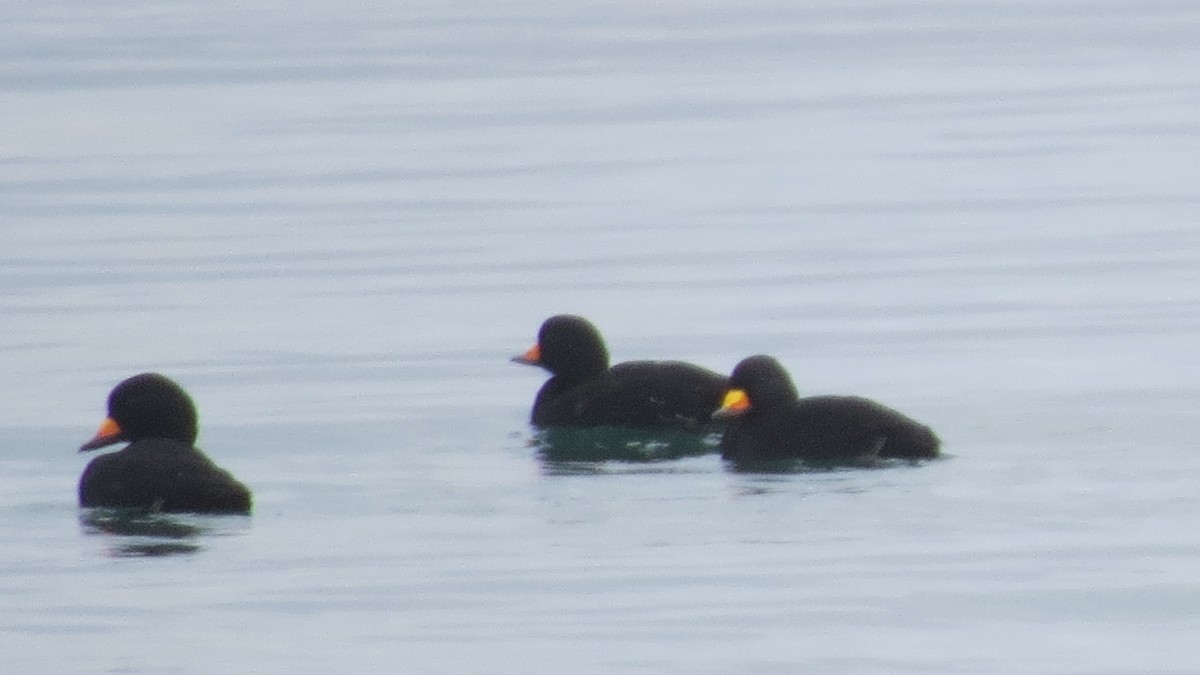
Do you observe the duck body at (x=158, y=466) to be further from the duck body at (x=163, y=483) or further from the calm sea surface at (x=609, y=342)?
the calm sea surface at (x=609, y=342)

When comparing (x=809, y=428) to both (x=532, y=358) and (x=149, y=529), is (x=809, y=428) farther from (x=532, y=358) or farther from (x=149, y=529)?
(x=149, y=529)

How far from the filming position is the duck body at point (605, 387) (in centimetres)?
1547

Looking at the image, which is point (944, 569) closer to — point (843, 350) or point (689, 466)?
point (689, 466)

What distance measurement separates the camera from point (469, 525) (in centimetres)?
1283

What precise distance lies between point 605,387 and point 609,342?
2.69 m

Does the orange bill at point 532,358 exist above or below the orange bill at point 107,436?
above

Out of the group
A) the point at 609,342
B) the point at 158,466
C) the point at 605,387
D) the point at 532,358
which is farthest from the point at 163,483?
the point at 609,342

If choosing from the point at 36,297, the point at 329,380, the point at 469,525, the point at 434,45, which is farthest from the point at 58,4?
the point at 469,525

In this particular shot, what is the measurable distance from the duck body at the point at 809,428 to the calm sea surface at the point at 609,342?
0.16 m

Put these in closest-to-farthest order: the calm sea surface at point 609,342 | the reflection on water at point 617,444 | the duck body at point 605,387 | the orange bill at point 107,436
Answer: the calm sea surface at point 609,342 < the orange bill at point 107,436 < the reflection on water at point 617,444 < the duck body at point 605,387

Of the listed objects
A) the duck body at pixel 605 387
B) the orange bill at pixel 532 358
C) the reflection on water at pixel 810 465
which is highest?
the orange bill at pixel 532 358

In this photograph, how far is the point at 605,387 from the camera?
52.2 feet

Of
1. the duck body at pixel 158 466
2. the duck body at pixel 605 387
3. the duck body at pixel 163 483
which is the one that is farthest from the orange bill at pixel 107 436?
the duck body at pixel 605 387

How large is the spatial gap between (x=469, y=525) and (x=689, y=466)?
1.78 metres
